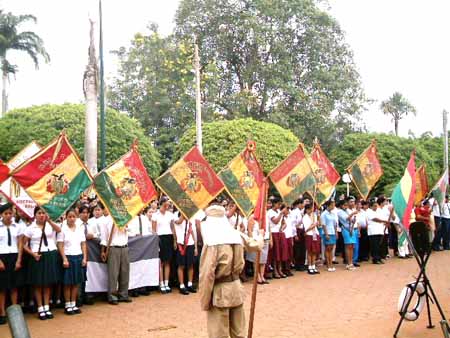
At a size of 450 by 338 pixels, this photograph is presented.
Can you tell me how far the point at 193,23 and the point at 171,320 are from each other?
2583cm

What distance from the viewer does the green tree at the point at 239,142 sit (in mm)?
22250

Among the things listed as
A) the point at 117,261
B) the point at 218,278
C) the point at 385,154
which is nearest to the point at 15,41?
the point at 385,154

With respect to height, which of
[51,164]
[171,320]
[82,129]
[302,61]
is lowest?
[171,320]

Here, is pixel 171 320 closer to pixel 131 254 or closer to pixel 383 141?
pixel 131 254

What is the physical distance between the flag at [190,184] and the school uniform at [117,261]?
1.13m

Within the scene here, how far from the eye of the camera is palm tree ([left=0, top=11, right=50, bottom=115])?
35156 millimetres

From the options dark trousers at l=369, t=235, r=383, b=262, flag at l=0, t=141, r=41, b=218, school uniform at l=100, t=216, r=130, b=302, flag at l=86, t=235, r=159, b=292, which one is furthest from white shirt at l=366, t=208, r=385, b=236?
flag at l=0, t=141, r=41, b=218

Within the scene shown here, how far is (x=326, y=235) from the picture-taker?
41.1 feet

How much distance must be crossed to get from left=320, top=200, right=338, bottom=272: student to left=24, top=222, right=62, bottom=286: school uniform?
6536mm

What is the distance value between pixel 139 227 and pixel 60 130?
12038mm

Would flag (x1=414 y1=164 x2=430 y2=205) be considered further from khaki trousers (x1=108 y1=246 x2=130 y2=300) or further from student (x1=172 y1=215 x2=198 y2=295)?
khaki trousers (x1=108 y1=246 x2=130 y2=300)

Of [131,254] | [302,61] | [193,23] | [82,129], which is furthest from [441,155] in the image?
[131,254]

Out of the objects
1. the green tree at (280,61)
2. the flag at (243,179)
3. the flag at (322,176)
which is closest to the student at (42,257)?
the flag at (243,179)

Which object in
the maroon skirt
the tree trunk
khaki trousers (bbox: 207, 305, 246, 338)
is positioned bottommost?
khaki trousers (bbox: 207, 305, 246, 338)
